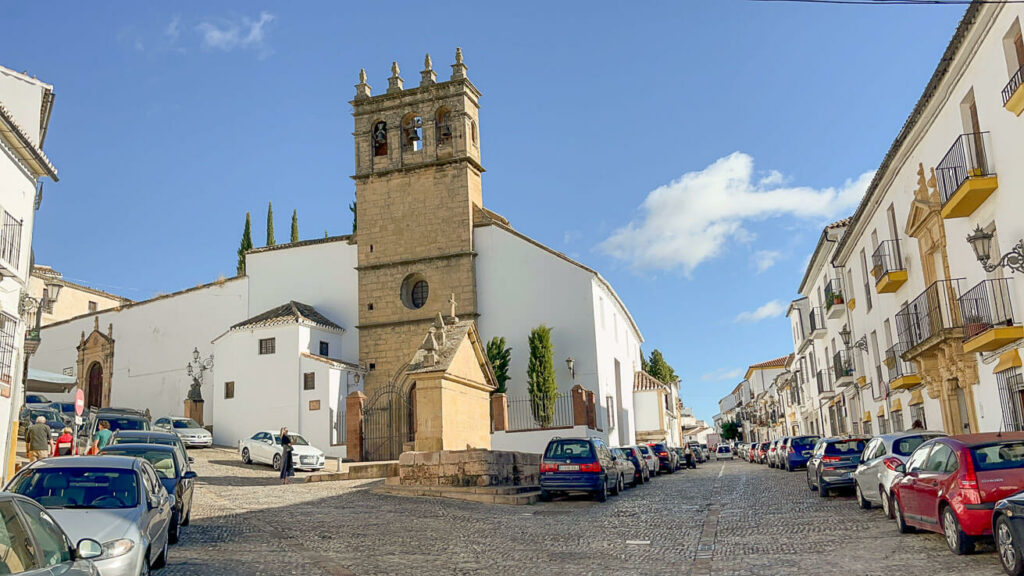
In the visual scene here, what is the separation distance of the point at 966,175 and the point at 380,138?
2578 cm

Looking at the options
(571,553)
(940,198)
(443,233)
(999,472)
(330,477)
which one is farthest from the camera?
(443,233)

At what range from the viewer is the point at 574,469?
711 inches

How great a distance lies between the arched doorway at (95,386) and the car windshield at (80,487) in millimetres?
33336

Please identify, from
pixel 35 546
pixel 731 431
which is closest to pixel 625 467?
pixel 35 546

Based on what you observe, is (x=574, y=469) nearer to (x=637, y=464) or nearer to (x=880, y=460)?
(x=880, y=460)

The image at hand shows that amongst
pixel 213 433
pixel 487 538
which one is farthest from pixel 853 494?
pixel 213 433

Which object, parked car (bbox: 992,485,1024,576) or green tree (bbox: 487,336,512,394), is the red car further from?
green tree (bbox: 487,336,512,394)

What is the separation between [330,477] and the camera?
22328 mm

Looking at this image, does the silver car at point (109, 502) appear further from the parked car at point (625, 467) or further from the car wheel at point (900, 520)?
the parked car at point (625, 467)

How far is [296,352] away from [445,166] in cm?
965

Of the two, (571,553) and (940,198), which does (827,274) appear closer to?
(940,198)

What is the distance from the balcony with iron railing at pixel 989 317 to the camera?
1464 cm

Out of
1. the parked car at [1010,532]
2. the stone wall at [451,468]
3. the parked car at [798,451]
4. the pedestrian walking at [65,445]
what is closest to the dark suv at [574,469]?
the stone wall at [451,468]

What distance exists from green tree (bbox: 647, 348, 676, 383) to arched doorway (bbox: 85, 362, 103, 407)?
4175 centimetres
